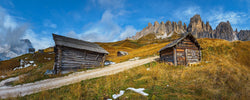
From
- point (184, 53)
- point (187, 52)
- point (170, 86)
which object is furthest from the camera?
point (187, 52)

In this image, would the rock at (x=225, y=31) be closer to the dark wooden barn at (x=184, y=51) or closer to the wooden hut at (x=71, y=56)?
the dark wooden barn at (x=184, y=51)

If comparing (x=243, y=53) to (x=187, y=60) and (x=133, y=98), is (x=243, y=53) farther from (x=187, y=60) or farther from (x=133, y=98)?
(x=133, y=98)

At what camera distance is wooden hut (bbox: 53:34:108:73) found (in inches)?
589

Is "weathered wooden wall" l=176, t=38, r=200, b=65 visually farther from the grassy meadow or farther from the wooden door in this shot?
the grassy meadow

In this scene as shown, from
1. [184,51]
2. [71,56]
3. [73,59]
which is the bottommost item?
[73,59]

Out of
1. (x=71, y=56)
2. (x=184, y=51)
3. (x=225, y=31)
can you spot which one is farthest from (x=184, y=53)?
(x=225, y=31)

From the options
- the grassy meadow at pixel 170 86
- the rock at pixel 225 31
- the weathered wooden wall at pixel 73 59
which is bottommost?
the grassy meadow at pixel 170 86

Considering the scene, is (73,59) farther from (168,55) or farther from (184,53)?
(184,53)

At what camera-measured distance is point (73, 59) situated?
53.7 feet

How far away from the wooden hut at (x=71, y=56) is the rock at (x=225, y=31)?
7640 inches

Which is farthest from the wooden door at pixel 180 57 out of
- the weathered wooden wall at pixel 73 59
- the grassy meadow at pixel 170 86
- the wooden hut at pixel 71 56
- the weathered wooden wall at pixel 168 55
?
the weathered wooden wall at pixel 73 59

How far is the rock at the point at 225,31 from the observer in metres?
143

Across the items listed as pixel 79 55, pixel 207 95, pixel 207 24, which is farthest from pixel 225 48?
pixel 207 24

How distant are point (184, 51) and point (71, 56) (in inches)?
682
